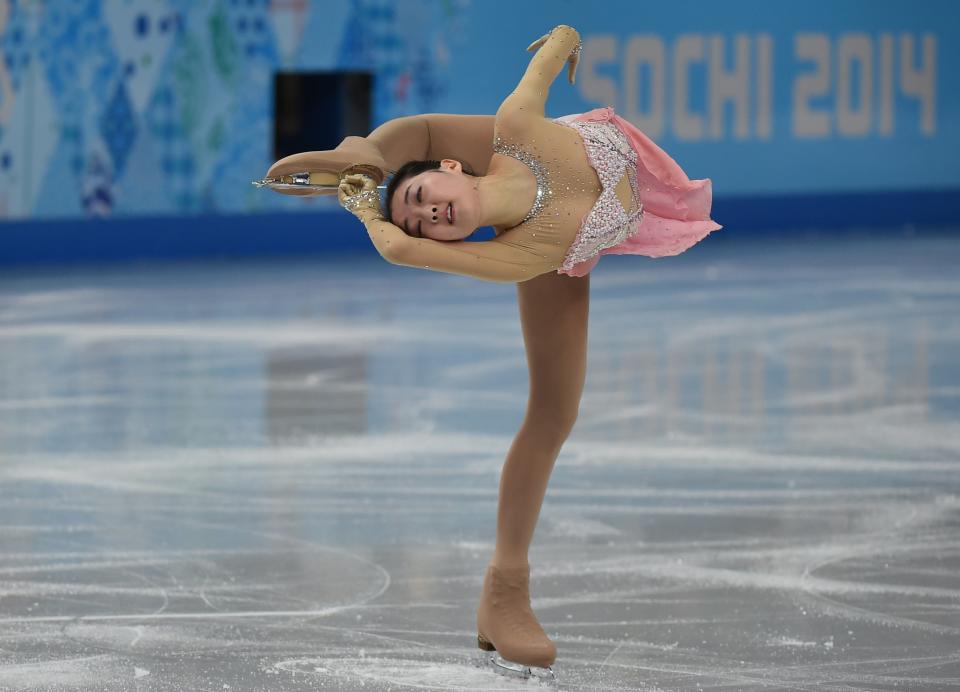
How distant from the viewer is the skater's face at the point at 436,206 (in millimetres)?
2938

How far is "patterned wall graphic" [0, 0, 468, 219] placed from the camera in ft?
36.0

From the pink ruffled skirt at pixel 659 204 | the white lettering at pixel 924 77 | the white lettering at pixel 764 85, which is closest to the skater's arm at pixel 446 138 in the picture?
the pink ruffled skirt at pixel 659 204

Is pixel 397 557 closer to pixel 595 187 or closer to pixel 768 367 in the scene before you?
pixel 595 187

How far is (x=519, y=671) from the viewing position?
10.8ft

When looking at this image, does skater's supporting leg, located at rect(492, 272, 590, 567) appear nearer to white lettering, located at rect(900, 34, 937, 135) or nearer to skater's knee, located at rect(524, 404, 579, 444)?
skater's knee, located at rect(524, 404, 579, 444)

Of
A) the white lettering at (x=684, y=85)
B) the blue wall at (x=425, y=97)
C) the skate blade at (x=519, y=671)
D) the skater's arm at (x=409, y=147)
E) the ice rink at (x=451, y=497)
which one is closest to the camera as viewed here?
the skater's arm at (x=409, y=147)

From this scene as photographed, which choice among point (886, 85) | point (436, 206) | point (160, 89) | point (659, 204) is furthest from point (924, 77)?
point (436, 206)

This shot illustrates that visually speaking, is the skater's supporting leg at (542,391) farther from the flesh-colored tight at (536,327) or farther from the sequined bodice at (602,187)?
the sequined bodice at (602,187)

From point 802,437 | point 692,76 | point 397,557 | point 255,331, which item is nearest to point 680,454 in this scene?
point 802,437

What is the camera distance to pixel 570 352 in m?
3.28

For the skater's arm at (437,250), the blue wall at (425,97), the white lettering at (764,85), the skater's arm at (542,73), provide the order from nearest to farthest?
the skater's arm at (437,250) < the skater's arm at (542,73) < the blue wall at (425,97) < the white lettering at (764,85)

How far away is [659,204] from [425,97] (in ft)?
30.0

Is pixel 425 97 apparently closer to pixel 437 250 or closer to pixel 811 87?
pixel 811 87

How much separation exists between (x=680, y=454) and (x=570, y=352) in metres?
2.14
